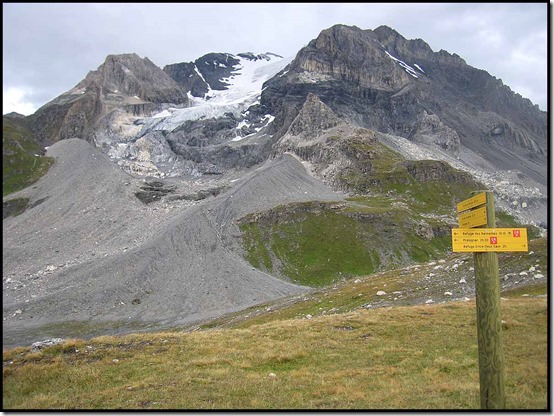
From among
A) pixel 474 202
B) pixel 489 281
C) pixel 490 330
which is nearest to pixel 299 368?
pixel 490 330

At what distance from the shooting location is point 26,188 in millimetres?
190750

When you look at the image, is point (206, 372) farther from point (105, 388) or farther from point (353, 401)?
point (353, 401)

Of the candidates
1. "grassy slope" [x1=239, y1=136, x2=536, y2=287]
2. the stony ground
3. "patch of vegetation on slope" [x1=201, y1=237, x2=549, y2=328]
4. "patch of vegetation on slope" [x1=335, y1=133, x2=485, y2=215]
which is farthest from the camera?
"patch of vegetation on slope" [x1=335, y1=133, x2=485, y2=215]

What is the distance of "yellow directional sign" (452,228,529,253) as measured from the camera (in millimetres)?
10859

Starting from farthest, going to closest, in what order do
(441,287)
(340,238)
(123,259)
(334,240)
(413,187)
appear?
(413,187) < (340,238) < (334,240) < (123,259) < (441,287)

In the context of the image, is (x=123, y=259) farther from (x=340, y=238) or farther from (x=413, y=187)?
(x=413, y=187)

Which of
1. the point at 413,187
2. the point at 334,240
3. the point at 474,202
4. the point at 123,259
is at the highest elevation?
the point at 413,187

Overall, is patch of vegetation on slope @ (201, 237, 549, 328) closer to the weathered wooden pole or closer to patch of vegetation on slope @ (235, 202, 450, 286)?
the weathered wooden pole

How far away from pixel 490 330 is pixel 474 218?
300 cm

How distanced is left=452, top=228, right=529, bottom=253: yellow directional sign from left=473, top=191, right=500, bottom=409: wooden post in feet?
0.72

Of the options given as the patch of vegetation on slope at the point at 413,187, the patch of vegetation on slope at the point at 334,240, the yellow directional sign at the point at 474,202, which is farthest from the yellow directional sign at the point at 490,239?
the patch of vegetation on slope at the point at 413,187

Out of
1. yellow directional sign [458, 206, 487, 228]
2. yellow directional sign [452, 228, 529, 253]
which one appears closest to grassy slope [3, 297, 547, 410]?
yellow directional sign [452, 228, 529, 253]

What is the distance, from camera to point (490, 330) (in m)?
11.0

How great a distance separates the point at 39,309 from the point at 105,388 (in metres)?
91.6
